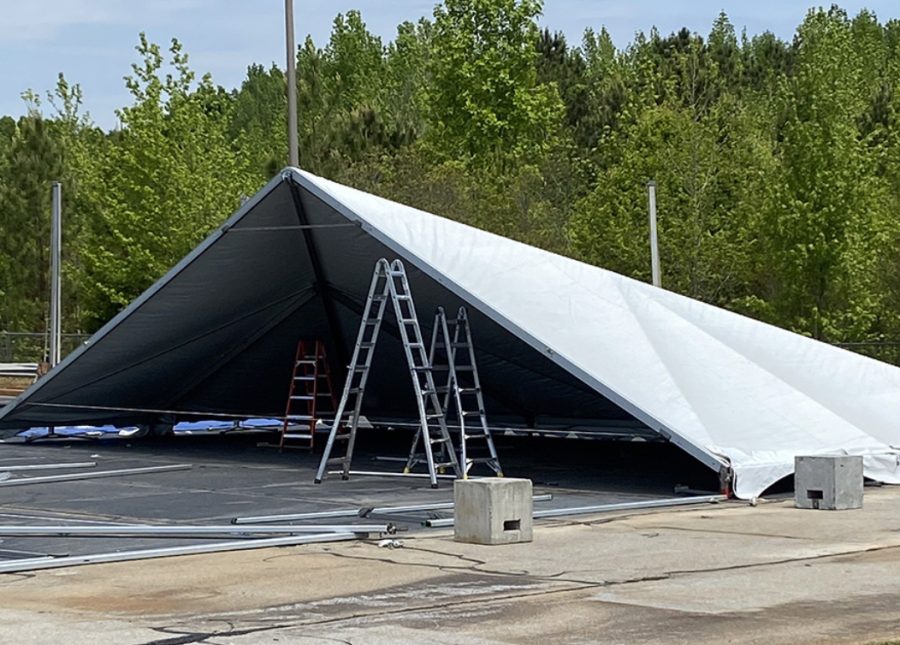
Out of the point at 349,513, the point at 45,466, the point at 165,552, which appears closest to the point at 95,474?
the point at 45,466

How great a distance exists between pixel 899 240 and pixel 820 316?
2640 millimetres

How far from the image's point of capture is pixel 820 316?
38125mm

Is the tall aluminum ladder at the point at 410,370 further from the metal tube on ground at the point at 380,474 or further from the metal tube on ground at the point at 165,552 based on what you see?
the metal tube on ground at the point at 165,552

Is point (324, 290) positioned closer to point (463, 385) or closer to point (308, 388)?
point (308, 388)

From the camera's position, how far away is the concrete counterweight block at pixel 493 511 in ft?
41.9

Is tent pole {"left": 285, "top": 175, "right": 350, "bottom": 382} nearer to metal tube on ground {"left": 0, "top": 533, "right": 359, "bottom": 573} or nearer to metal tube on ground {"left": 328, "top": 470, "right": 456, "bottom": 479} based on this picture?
metal tube on ground {"left": 328, "top": 470, "right": 456, "bottom": 479}

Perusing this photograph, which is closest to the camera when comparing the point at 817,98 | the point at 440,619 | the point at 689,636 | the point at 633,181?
the point at 689,636

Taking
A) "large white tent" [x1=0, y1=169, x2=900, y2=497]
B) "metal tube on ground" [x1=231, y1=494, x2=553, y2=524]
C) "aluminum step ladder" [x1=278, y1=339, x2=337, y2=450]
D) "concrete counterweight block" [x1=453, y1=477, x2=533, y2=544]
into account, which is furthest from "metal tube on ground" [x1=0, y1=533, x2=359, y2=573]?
"aluminum step ladder" [x1=278, y1=339, x2=337, y2=450]

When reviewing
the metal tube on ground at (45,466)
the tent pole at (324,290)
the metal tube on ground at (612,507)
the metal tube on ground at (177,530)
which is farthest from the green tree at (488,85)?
the metal tube on ground at (177,530)

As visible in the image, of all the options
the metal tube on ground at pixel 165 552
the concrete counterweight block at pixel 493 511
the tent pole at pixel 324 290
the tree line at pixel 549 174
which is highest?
the tree line at pixel 549 174

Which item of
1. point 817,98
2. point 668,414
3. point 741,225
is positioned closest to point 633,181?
point 741,225

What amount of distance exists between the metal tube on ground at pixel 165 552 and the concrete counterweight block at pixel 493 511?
3.19ft

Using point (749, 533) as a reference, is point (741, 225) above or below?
above

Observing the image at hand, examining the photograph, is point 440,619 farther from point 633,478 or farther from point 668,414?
point 633,478
